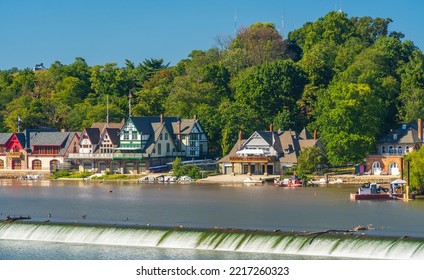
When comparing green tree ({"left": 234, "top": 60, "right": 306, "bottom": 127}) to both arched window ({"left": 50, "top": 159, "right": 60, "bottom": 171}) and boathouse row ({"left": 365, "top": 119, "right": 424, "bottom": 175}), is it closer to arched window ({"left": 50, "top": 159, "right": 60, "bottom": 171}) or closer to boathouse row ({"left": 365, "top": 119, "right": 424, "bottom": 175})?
boathouse row ({"left": 365, "top": 119, "right": 424, "bottom": 175})

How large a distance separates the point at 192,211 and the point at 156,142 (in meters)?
39.0

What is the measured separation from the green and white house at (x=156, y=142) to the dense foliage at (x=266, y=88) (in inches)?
100

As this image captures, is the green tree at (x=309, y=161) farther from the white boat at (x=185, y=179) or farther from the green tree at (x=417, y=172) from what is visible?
the green tree at (x=417, y=172)

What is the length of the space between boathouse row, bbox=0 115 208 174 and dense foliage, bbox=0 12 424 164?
3623mm

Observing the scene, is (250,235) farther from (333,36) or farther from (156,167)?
(333,36)

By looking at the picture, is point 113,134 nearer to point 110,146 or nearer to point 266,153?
point 110,146

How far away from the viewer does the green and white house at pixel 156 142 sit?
368ft

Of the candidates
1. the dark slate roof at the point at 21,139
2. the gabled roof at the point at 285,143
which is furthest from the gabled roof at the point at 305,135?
the dark slate roof at the point at 21,139

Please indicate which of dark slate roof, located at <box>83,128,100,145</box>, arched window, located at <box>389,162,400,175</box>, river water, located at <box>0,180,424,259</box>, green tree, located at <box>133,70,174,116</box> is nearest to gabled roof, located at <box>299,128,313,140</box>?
arched window, located at <box>389,162,400,175</box>

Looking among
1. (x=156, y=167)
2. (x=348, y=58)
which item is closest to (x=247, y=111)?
(x=156, y=167)

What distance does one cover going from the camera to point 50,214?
7350cm

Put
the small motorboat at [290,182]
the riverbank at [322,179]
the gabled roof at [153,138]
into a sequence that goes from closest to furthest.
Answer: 1. the small motorboat at [290,182]
2. the riverbank at [322,179]
3. the gabled roof at [153,138]

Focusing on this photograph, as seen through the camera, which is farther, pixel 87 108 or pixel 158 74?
pixel 158 74

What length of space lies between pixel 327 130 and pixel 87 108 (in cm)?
→ 4066
